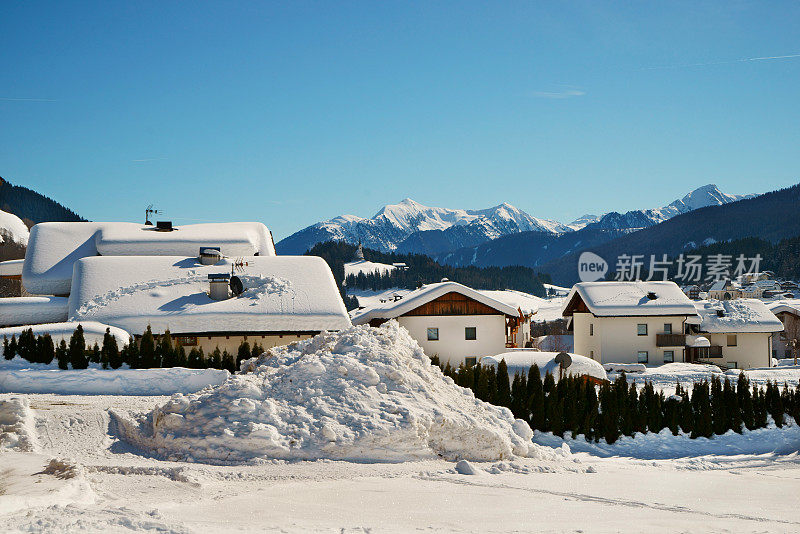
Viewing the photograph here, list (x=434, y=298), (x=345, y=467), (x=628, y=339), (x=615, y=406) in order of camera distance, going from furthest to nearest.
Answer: (x=628, y=339)
(x=434, y=298)
(x=615, y=406)
(x=345, y=467)

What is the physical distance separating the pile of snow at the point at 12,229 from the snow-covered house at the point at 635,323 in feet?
156

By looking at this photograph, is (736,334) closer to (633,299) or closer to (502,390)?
(633,299)

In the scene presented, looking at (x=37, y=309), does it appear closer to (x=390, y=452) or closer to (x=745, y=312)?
(x=390, y=452)

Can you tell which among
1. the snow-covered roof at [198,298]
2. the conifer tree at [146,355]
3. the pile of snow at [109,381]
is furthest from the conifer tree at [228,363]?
the snow-covered roof at [198,298]

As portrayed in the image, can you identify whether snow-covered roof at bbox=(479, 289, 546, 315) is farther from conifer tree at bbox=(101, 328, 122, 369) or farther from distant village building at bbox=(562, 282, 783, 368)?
conifer tree at bbox=(101, 328, 122, 369)

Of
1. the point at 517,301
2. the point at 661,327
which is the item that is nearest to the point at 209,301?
the point at 661,327

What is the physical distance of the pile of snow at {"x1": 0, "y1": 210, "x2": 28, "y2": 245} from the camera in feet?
194

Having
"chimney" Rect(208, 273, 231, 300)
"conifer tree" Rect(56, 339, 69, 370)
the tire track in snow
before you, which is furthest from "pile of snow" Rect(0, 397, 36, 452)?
"chimney" Rect(208, 273, 231, 300)

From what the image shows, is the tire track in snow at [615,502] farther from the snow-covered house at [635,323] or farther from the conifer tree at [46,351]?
the snow-covered house at [635,323]

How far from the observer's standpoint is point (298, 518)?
709 cm

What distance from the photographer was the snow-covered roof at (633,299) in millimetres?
44750

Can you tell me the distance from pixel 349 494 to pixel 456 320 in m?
24.5

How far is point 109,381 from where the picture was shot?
51.9 ft

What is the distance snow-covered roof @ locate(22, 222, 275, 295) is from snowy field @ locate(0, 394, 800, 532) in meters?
20.6
